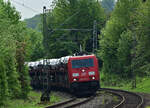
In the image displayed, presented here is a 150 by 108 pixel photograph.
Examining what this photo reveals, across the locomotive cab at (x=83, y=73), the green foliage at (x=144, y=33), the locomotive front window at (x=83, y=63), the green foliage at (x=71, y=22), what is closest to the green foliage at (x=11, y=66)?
the locomotive cab at (x=83, y=73)

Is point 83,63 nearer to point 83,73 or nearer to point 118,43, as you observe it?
point 83,73

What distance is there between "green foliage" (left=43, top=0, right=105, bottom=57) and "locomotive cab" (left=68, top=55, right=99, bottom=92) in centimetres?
3723

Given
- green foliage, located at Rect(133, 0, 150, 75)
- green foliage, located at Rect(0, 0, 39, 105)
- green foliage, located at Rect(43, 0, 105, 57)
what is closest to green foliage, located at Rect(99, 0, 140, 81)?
green foliage, located at Rect(133, 0, 150, 75)

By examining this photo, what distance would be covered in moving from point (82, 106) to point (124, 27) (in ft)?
98.5

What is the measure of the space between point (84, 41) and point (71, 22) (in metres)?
7.60

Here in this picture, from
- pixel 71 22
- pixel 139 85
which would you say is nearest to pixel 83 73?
pixel 139 85

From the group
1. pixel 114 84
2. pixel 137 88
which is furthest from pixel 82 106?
pixel 114 84

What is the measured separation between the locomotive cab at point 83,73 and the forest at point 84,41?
7.61ft

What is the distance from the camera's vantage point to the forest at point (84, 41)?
2712 centimetres

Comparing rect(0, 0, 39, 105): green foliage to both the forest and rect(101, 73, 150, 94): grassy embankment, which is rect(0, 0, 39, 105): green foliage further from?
rect(101, 73, 150, 94): grassy embankment

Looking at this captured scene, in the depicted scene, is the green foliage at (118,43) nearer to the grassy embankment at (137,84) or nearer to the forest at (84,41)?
the forest at (84,41)

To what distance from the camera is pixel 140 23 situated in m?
35.3

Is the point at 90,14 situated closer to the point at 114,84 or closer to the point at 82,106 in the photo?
the point at 114,84

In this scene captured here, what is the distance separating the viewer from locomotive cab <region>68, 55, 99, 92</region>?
101ft
